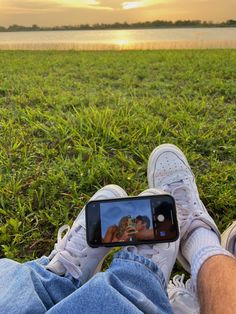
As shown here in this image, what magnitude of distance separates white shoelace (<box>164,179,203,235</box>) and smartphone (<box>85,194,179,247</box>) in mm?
Answer: 138

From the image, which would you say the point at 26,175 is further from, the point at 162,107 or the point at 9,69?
the point at 9,69

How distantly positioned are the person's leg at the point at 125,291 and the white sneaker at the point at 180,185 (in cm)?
34

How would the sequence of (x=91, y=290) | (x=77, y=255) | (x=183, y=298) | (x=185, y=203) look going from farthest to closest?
1. (x=185, y=203)
2. (x=77, y=255)
3. (x=183, y=298)
4. (x=91, y=290)

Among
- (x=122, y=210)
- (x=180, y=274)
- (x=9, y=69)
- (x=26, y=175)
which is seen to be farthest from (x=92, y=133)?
(x=9, y=69)

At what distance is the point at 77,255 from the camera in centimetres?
152

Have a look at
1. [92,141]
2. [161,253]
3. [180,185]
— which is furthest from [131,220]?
[92,141]

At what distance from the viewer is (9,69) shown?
4.48 m

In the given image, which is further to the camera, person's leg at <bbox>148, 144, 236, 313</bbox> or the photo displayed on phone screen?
the photo displayed on phone screen

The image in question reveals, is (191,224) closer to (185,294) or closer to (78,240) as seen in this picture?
(185,294)

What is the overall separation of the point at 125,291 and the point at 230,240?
692mm

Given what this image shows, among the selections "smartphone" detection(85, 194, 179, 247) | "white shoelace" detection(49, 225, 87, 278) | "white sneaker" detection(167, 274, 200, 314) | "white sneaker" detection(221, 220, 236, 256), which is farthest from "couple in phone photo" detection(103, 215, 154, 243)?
"white sneaker" detection(221, 220, 236, 256)

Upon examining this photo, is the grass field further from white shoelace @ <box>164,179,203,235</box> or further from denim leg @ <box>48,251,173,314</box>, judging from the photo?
denim leg @ <box>48,251,173,314</box>

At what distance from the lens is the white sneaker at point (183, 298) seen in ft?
4.46

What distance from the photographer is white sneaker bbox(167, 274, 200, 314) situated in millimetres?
1359
